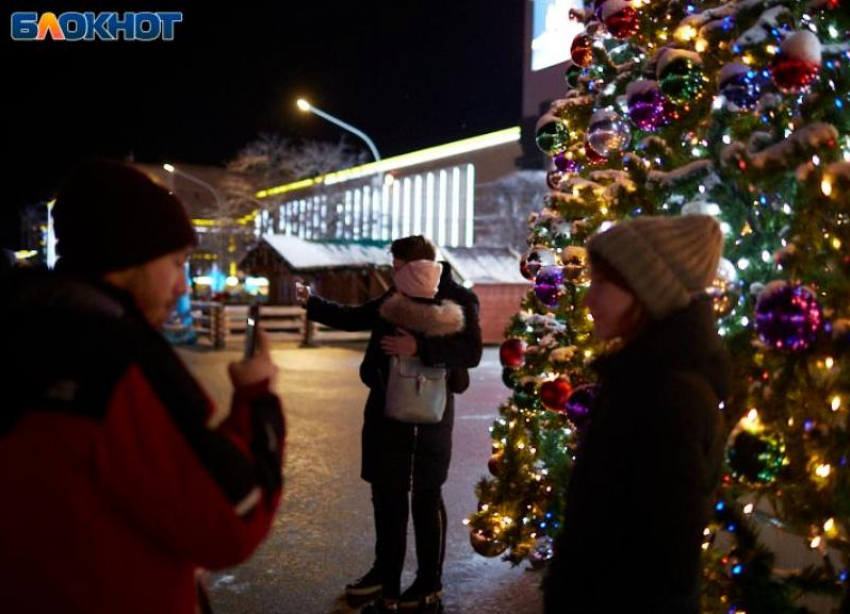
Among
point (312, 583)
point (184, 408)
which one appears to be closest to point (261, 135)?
point (312, 583)

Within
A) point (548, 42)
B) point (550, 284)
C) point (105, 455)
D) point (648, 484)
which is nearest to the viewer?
point (105, 455)

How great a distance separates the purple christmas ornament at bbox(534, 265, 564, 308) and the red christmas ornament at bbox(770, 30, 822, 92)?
5.70 feet

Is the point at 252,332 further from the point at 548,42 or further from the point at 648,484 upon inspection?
the point at 548,42

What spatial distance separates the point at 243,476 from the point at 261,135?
150 ft

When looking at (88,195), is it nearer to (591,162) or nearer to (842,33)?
(842,33)

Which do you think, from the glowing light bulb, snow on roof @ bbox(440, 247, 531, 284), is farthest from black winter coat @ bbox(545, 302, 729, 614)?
snow on roof @ bbox(440, 247, 531, 284)

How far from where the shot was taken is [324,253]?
74.8 feet

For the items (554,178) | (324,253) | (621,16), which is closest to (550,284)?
(554,178)

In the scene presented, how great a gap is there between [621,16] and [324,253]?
19.5 m

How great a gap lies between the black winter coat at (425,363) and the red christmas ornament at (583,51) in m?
1.46

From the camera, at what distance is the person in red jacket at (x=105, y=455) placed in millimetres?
1399

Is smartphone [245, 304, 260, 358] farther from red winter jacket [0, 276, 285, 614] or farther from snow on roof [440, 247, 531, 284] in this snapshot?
snow on roof [440, 247, 531, 284]

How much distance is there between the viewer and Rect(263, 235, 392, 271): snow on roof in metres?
22.1

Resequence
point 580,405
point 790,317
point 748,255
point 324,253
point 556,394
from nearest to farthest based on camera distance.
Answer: point 790,317 < point 748,255 < point 580,405 < point 556,394 < point 324,253
